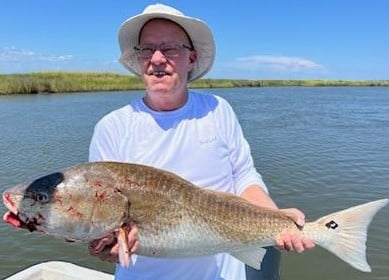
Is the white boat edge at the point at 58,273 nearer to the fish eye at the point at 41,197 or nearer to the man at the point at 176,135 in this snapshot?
the man at the point at 176,135

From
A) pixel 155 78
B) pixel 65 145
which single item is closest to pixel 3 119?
pixel 65 145

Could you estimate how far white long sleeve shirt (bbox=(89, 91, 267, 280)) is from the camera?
2834 millimetres

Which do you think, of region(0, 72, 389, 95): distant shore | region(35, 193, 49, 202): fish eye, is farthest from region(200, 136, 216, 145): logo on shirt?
region(0, 72, 389, 95): distant shore

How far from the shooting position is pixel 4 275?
27.5ft

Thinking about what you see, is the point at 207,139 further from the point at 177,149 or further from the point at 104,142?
the point at 104,142

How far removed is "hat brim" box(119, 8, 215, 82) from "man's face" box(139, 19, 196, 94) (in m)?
0.06

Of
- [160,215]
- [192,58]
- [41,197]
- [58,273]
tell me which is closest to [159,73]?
[192,58]

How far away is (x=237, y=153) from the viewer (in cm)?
306

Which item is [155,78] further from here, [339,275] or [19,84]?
[19,84]

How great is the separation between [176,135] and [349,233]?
1.13m

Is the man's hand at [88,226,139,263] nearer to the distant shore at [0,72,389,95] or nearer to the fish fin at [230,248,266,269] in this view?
the fish fin at [230,248,266,269]

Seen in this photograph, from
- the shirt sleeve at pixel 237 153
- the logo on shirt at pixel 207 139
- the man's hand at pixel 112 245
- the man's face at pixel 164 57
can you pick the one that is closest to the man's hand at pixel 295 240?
the shirt sleeve at pixel 237 153

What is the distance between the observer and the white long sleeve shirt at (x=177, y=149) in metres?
2.83

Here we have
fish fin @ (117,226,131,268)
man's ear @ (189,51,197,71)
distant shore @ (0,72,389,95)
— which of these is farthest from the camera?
distant shore @ (0,72,389,95)
